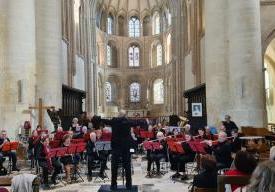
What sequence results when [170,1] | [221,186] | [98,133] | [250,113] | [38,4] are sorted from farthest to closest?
[170,1] → [38,4] → [250,113] → [98,133] → [221,186]

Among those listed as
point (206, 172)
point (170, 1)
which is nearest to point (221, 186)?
point (206, 172)

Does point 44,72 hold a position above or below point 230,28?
below

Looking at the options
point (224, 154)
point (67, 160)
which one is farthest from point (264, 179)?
point (67, 160)

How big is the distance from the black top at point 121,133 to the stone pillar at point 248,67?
27.1ft

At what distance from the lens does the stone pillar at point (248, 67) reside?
1745cm

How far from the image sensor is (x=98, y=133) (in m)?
14.1

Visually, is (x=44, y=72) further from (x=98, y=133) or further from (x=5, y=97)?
(x=98, y=133)

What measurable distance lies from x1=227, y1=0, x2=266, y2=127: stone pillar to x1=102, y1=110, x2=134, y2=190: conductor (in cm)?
829

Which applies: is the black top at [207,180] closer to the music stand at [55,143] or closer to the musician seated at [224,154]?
the musician seated at [224,154]

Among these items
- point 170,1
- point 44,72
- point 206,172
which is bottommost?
point 206,172

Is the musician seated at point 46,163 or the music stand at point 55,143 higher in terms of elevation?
the music stand at point 55,143

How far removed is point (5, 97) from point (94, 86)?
83.1 feet

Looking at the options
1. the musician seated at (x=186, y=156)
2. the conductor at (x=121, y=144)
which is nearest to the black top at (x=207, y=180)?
the conductor at (x=121, y=144)

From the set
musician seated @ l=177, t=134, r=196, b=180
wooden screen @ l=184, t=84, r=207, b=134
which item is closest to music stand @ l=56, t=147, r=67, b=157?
musician seated @ l=177, t=134, r=196, b=180
